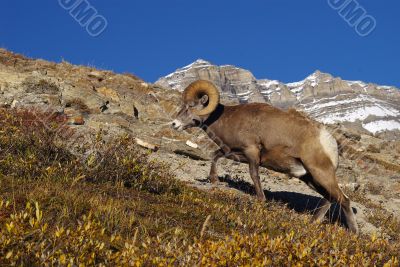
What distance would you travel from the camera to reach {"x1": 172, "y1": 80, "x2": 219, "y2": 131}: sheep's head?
13414mm

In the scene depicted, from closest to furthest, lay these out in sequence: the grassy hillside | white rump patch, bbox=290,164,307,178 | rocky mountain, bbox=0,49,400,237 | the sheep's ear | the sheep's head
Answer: the grassy hillside < white rump patch, bbox=290,164,307,178 < the sheep's head < the sheep's ear < rocky mountain, bbox=0,49,400,237

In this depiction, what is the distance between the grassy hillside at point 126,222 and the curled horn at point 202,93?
3651mm

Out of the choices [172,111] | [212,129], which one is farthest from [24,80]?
[212,129]

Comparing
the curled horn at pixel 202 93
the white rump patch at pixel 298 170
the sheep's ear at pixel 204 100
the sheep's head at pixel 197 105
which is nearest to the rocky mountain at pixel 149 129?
the sheep's head at pixel 197 105

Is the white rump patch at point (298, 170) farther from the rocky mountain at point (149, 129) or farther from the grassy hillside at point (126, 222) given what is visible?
the rocky mountain at point (149, 129)

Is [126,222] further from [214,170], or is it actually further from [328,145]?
[214,170]

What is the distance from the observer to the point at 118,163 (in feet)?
29.6

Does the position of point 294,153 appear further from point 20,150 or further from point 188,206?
Result: point 20,150

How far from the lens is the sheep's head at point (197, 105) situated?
44.0 ft

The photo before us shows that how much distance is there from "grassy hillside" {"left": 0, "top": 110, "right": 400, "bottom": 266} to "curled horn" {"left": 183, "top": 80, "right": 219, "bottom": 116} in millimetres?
3651

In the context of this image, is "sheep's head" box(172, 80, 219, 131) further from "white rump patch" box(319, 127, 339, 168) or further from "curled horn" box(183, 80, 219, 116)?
"white rump patch" box(319, 127, 339, 168)

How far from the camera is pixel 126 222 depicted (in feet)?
19.2

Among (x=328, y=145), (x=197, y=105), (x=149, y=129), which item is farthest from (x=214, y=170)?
(x=149, y=129)

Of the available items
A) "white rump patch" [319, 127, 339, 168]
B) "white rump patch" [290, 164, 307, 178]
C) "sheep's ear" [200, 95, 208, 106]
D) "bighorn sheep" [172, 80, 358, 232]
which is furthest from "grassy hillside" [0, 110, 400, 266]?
"sheep's ear" [200, 95, 208, 106]
